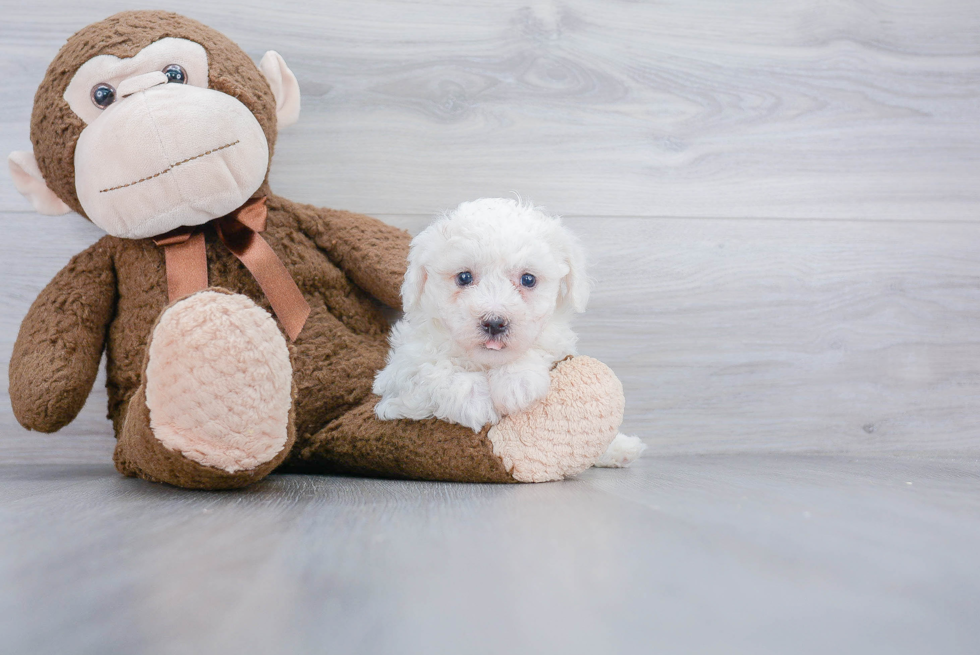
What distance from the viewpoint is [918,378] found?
1189mm

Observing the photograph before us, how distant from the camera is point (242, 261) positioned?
87 centimetres

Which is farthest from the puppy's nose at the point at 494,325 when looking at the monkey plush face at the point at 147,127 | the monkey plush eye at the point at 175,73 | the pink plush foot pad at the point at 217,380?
the monkey plush eye at the point at 175,73

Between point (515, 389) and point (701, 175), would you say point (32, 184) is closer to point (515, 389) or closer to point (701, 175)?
point (515, 389)

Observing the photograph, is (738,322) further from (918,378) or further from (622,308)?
(918,378)

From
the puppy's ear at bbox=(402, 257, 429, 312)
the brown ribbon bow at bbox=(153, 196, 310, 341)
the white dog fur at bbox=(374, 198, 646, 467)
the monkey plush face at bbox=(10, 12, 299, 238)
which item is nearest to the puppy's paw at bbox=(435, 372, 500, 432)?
the white dog fur at bbox=(374, 198, 646, 467)

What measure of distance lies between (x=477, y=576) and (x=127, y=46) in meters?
0.75

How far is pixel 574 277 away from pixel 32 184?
728 mm

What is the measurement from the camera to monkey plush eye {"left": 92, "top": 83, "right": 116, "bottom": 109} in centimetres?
80

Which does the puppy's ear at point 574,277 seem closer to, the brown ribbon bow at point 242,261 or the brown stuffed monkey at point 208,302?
the brown stuffed monkey at point 208,302

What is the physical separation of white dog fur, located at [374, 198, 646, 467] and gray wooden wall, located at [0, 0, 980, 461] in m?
0.30

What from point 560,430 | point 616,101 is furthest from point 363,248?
point 616,101

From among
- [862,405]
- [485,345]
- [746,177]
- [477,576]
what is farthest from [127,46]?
[862,405]

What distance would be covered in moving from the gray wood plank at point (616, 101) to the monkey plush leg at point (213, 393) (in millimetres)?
484

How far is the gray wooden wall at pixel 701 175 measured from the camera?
1082 mm
